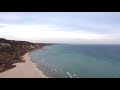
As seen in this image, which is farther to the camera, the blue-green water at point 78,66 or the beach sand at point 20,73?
the blue-green water at point 78,66

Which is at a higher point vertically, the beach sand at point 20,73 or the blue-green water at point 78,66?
the beach sand at point 20,73

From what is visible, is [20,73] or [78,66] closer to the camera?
[20,73]

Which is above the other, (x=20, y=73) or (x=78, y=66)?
(x=20, y=73)

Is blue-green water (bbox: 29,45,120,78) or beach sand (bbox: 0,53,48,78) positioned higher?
beach sand (bbox: 0,53,48,78)

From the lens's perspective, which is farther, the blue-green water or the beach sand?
the blue-green water
